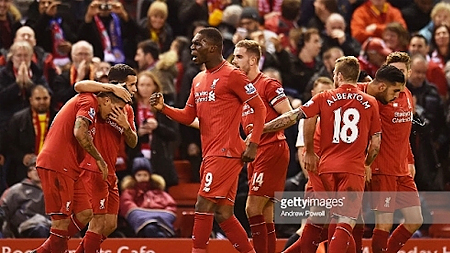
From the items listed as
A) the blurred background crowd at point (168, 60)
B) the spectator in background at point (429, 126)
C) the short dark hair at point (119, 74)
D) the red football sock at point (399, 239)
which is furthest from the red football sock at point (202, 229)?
the spectator in background at point (429, 126)

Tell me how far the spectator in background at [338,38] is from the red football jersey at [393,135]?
457 cm

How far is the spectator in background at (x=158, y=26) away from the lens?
15.9 metres

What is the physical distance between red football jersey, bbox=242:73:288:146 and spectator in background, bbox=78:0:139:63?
4471 mm

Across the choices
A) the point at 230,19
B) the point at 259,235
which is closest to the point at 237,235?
the point at 259,235

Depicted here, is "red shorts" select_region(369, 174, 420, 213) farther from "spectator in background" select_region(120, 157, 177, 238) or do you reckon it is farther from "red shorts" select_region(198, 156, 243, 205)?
"spectator in background" select_region(120, 157, 177, 238)

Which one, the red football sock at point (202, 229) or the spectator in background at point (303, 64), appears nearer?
the red football sock at point (202, 229)

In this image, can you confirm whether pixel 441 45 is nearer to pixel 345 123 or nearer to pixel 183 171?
pixel 183 171

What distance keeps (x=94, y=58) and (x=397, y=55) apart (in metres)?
4.79

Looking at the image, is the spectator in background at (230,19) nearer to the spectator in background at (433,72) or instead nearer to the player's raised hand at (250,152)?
the spectator in background at (433,72)

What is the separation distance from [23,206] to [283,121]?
4279mm

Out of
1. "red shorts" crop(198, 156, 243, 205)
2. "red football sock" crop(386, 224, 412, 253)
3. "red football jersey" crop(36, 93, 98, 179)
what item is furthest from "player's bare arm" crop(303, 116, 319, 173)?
"red football jersey" crop(36, 93, 98, 179)

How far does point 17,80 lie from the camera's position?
14.5 metres

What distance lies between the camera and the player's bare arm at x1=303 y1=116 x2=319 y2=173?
10.7 meters

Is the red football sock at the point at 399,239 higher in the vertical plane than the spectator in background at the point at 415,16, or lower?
lower
